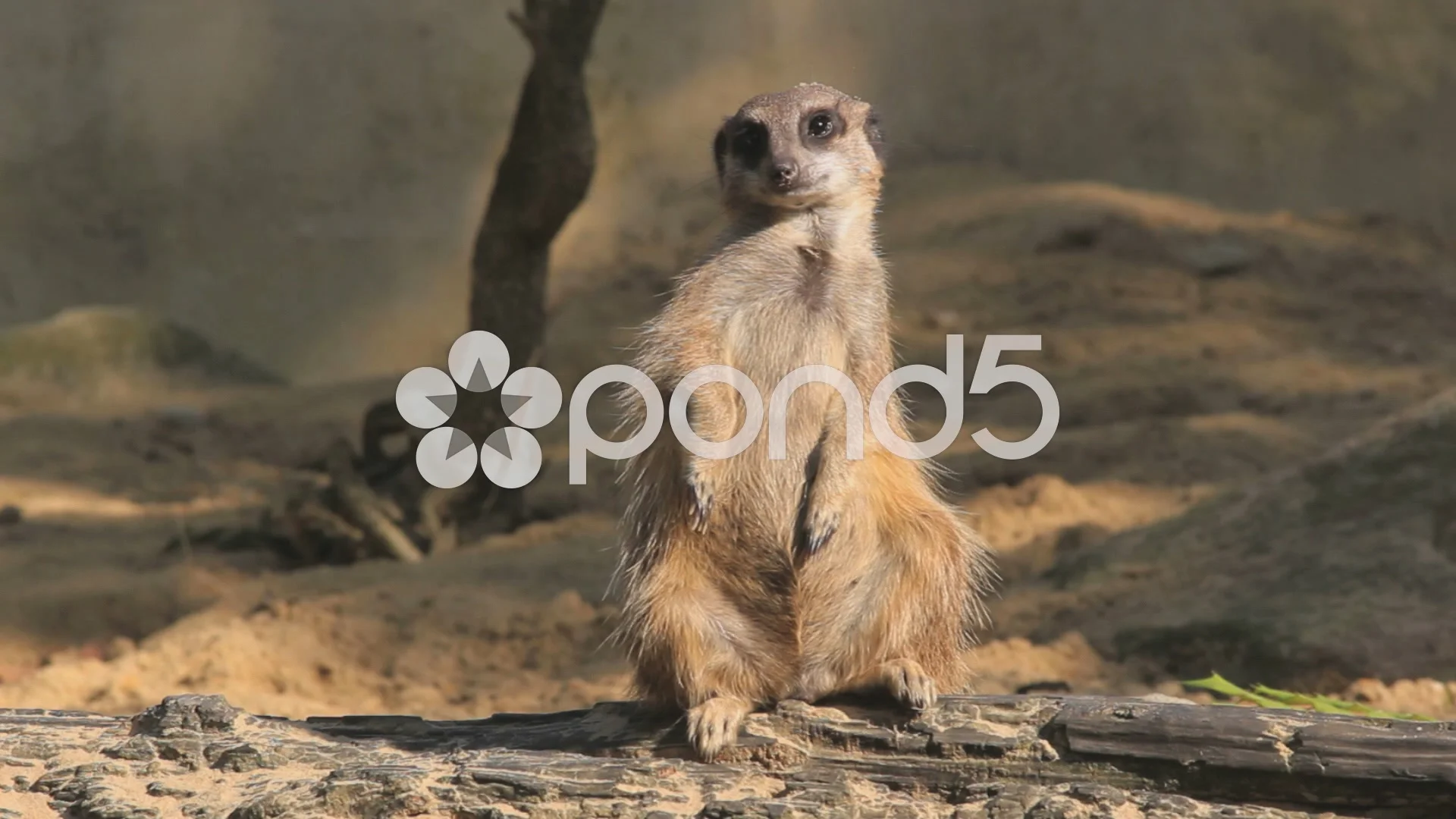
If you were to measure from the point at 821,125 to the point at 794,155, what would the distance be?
13 cm

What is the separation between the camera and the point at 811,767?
279cm

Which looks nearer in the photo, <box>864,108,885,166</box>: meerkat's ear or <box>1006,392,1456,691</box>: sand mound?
<box>864,108,885,166</box>: meerkat's ear

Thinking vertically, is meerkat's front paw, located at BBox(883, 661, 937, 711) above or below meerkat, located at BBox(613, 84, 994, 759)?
below

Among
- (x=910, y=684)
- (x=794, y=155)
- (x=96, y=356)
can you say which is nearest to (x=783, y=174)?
(x=794, y=155)

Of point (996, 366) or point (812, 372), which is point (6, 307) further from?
point (812, 372)

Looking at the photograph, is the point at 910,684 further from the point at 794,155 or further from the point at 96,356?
the point at 96,356

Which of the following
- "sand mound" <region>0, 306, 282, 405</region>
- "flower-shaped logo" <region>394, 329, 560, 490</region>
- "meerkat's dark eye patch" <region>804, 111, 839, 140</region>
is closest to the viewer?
"meerkat's dark eye patch" <region>804, 111, 839, 140</region>

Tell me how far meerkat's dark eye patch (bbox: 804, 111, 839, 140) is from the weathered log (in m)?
1.24

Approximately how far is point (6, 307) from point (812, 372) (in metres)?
7.54

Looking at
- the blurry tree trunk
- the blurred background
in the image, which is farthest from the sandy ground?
the blurry tree trunk

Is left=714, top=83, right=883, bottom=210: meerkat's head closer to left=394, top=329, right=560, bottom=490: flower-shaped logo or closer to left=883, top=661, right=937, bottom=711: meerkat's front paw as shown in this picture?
left=883, top=661, right=937, bottom=711: meerkat's front paw

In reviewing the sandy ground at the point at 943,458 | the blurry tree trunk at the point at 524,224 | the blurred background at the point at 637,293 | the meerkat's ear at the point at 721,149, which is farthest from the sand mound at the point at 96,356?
the meerkat's ear at the point at 721,149

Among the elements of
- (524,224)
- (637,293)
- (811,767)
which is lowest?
(811,767)

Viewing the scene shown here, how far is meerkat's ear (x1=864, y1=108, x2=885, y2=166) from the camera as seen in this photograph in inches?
149
